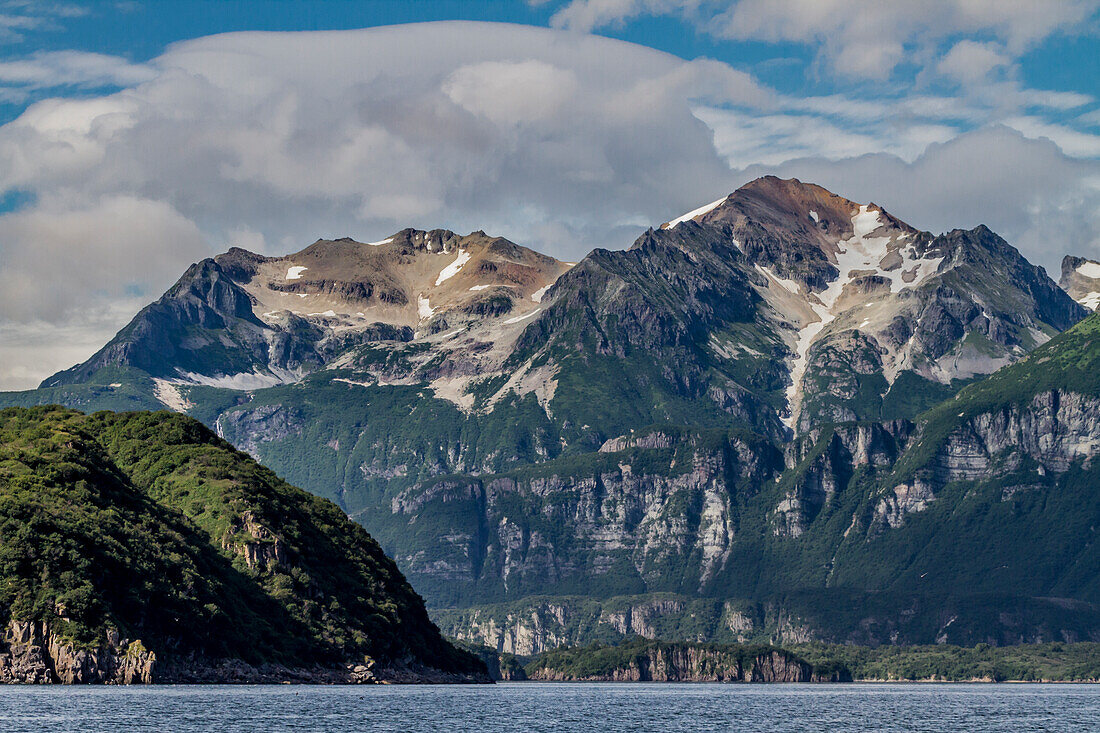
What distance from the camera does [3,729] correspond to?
654 feet

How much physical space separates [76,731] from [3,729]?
27.7ft

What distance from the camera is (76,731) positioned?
199000 mm
